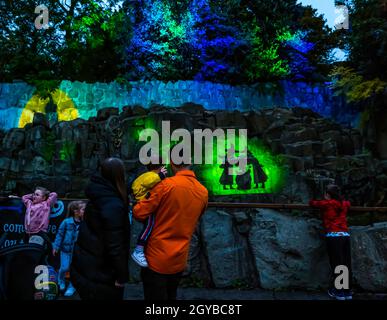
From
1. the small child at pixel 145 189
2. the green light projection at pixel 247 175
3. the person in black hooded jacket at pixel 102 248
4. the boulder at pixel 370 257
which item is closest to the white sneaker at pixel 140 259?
the small child at pixel 145 189

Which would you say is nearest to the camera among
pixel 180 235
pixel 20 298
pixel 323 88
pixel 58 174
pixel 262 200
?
pixel 180 235

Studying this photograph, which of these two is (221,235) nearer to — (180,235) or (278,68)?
(180,235)

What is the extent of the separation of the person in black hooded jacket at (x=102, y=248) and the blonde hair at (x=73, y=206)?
2119 millimetres

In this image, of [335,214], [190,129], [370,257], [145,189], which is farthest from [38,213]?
[190,129]

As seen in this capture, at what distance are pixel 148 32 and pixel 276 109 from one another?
1062 centimetres

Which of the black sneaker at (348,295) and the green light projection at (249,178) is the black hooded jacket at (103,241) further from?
the green light projection at (249,178)

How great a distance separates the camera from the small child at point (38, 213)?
4.34 metres

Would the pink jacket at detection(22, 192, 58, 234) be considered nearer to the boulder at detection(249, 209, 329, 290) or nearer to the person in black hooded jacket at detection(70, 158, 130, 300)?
the person in black hooded jacket at detection(70, 158, 130, 300)

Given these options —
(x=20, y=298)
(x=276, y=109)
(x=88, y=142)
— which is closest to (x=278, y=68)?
(x=276, y=109)

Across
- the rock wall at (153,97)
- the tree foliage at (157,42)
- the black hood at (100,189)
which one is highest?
the tree foliage at (157,42)

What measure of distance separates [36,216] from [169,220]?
8.16 ft

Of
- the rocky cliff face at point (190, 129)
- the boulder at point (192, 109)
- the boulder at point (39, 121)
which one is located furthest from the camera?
the boulder at point (39, 121)

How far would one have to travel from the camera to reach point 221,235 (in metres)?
5.28

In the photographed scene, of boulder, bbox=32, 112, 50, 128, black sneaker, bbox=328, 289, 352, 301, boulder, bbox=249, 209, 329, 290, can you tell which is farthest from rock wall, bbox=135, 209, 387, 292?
boulder, bbox=32, 112, 50, 128
